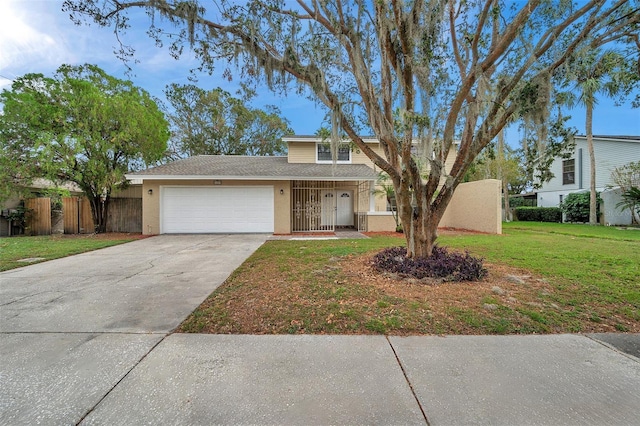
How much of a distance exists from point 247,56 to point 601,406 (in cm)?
641

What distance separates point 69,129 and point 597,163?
2896 cm

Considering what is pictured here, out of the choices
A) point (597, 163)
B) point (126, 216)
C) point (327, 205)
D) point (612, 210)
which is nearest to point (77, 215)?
point (126, 216)

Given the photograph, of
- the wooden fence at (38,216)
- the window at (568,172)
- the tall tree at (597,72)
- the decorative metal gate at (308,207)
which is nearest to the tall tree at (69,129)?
the wooden fence at (38,216)

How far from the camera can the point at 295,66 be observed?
5164mm

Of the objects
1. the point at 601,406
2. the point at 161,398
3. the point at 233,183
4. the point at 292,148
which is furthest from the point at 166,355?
the point at 292,148

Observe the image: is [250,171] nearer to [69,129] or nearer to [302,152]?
[302,152]

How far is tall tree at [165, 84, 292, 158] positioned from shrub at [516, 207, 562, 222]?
19.9 metres

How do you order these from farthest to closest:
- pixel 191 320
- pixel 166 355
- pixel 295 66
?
pixel 295 66 → pixel 191 320 → pixel 166 355

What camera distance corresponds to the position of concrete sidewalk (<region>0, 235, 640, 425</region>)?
2004 mm

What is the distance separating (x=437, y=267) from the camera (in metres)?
5.27

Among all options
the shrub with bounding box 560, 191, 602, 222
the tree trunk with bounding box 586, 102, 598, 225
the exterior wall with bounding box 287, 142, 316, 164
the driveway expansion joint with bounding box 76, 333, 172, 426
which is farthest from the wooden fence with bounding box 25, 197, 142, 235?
the shrub with bounding box 560, 191, 602, 222

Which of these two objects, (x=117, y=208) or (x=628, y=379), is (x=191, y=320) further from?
(x=117, y=208)

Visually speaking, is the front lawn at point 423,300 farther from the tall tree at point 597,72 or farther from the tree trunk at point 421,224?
the tall tree at point 597,72

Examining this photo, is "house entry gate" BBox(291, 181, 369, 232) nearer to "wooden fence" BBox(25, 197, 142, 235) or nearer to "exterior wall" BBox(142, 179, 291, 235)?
"exterior wall" BBox(142, 179, 291, 235)
